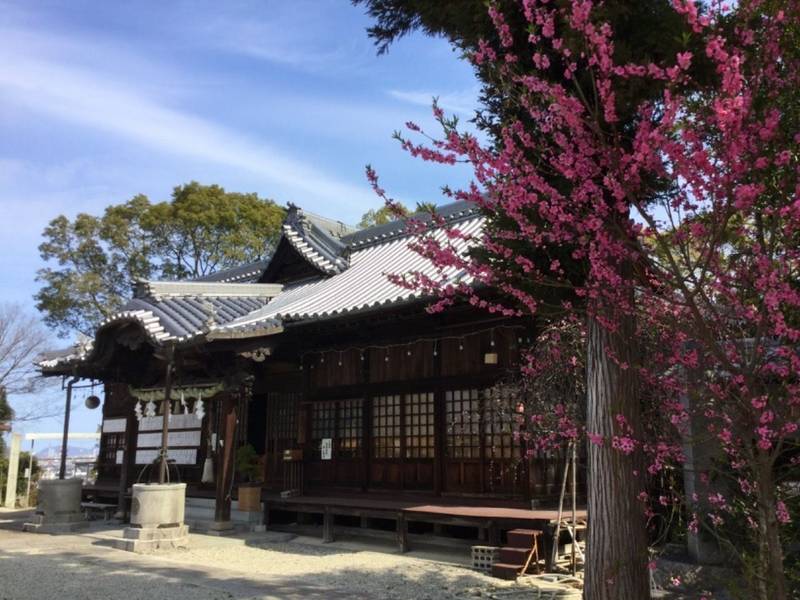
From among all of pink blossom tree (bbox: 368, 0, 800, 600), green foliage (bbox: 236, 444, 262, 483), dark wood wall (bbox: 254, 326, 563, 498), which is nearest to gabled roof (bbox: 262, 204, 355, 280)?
dark wood wall (bbox: 254, 326, 563, 498)

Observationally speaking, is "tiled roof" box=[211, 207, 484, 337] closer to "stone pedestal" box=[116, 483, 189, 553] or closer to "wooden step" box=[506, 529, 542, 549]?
"stone pedestal" box=[116, 483, 189, 553]

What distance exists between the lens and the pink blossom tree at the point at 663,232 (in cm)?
368

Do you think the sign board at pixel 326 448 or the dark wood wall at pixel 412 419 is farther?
the sign board at pixel 326 448

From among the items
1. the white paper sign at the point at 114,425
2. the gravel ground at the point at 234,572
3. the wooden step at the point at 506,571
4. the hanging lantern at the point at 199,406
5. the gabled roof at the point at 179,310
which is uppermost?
the gabled roof at the point at 179,310

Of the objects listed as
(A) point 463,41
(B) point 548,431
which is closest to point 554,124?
(A) point 463,41

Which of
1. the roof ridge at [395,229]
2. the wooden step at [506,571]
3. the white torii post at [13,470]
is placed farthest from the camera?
the white torii post at [13,470]

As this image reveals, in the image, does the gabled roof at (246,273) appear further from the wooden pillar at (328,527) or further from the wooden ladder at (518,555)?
the wooden ladder at (518,555)

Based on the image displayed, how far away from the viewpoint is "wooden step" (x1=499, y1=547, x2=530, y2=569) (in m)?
8.87

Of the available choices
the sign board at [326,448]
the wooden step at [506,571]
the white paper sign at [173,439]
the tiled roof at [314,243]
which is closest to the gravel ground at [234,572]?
the wooden step at [506,571]

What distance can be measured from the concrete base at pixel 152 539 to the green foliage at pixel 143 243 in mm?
19530

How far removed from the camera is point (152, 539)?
445 inches

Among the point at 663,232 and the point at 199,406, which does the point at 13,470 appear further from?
the point at 663,232

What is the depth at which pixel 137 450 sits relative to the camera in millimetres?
17656

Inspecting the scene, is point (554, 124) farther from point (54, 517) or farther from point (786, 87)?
point (54, 517)
